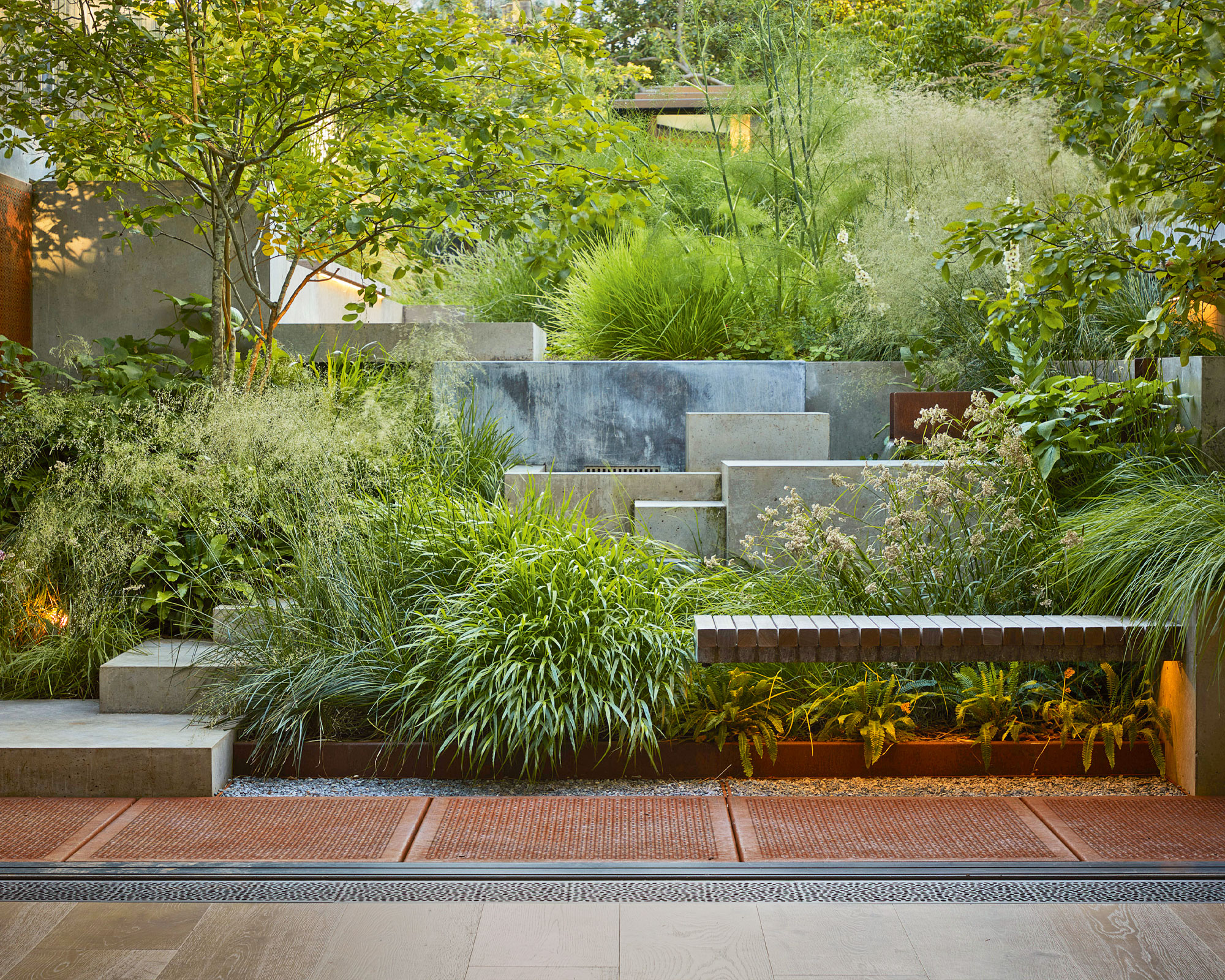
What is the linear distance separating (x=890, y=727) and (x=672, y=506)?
138 centimetres

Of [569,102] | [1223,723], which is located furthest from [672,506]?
[1223,723]

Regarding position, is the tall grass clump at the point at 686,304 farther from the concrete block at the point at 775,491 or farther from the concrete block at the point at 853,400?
the concrete block at the point at 775,491

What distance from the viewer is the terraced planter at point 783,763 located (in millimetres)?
3205

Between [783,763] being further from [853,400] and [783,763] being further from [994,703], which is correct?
[853,400]

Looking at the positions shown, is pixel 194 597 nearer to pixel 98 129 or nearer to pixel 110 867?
pixel 110 867

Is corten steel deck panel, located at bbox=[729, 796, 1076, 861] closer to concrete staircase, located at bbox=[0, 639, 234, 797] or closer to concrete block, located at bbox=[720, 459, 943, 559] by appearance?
concrete block, located at bbox=[720, 459, 943, 559]

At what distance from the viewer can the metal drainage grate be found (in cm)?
240

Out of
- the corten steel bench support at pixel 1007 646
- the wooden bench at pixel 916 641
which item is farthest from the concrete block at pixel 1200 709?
the wooden bench at pixel 916 641

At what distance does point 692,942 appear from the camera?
2209 millimetres

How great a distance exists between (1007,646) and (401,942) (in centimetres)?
190

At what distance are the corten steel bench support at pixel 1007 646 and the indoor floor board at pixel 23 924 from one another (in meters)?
1.78

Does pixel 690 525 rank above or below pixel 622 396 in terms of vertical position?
below

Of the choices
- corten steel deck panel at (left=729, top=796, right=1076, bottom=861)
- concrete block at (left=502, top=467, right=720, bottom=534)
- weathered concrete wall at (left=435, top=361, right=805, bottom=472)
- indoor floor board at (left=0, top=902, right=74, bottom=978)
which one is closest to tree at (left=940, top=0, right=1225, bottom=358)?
corten steel deck panel at (left=729, top=796, right=1076, bottom=861)

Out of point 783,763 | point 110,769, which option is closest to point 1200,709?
point 783,763
